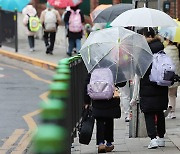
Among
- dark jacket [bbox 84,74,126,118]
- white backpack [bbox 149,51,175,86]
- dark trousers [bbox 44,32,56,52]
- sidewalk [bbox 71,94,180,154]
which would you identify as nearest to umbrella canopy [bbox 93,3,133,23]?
sidewalk [bbox 71,94,180,154]

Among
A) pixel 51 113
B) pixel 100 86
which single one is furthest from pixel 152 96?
pixel 51 113

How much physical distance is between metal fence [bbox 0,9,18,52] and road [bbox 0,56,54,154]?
828 millimetres

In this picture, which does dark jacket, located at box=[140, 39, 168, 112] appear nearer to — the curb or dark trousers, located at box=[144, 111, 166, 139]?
dark trousers, located at box=[144, 111, 166, 139]

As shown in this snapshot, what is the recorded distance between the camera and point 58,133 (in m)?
2.35

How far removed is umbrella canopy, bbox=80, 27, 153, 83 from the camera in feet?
25.0

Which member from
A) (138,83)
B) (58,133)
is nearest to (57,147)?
(58,133)

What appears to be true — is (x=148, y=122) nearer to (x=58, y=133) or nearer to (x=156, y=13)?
(x=156, y=13)

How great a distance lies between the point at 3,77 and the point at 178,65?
722 centimetres

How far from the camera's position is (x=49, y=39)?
66.1ft

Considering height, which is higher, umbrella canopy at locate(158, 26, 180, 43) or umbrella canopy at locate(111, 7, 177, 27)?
umbrella canopy at locate(111, 7, 177, 27)

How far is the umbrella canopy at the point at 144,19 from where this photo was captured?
841cm

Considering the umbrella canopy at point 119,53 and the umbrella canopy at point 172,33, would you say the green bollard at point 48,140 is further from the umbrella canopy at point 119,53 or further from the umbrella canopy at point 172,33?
the umbrella canopy at point 172,33

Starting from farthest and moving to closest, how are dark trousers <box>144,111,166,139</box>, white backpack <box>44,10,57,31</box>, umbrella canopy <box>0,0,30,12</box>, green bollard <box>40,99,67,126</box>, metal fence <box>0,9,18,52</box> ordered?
umbrella canopy <box>0,0,30,12</box>, metal fence <box>0,9,18,52</box>, white backpack <box>44,10,57,31</box>, dark trousers <box>144,111,166,139</box>, green bollard <box>40,99,67,126</box>

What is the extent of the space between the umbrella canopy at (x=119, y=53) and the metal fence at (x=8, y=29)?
41.7 feet
